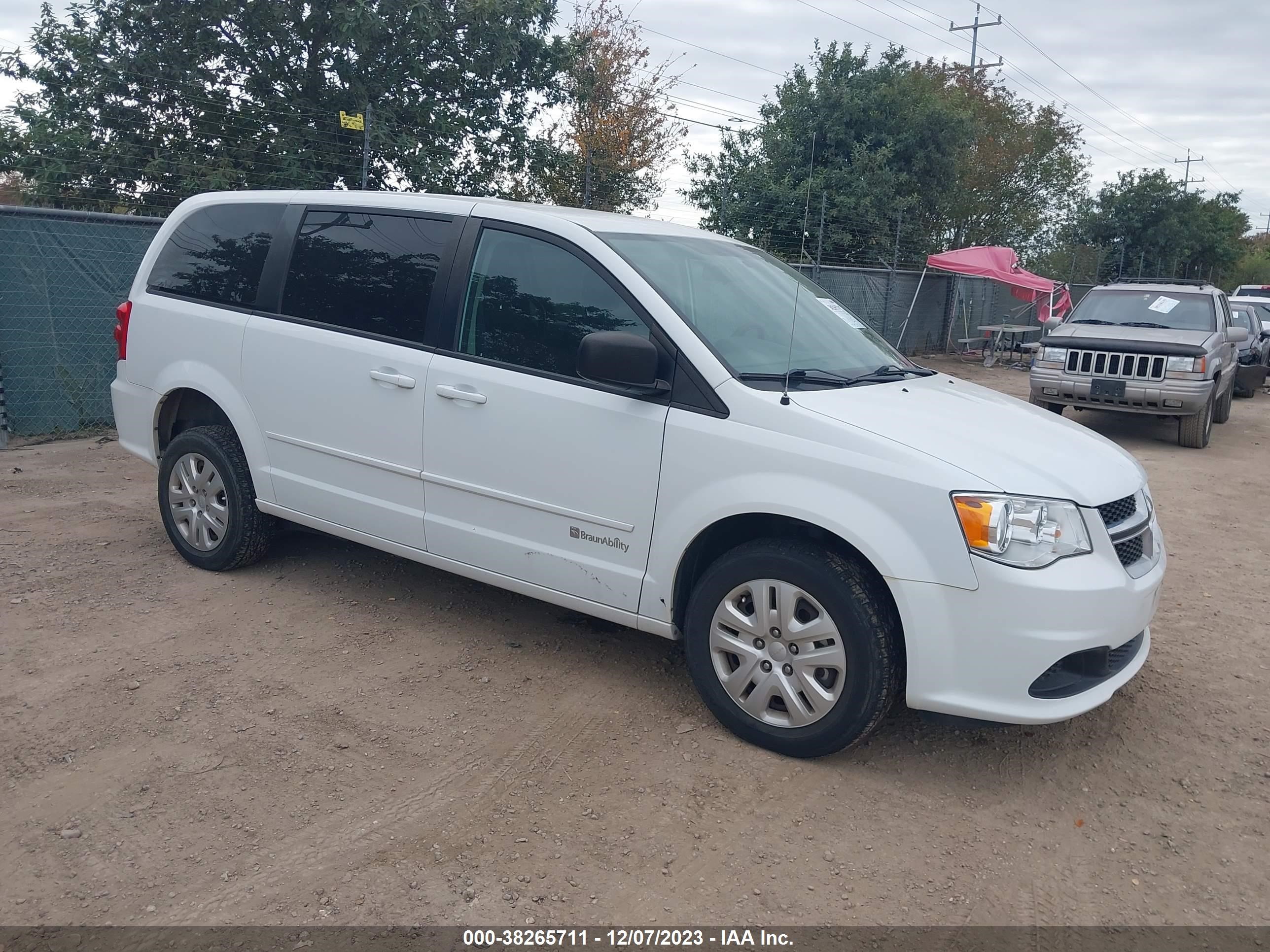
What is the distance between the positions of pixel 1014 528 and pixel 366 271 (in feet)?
9.91

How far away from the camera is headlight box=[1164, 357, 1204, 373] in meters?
10.2

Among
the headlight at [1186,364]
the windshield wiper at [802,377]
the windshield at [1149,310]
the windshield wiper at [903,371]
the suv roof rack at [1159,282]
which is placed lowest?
the windshield wiper at [802,377]

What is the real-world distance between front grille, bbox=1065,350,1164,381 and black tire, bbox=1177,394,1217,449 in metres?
0.62

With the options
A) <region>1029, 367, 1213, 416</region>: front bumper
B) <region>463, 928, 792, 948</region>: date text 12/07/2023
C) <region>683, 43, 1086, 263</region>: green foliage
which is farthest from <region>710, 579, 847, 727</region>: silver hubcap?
<region>683, 43, 1086, 263</region>: green foliage

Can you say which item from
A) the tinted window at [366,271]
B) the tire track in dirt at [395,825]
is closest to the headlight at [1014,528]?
the tire track in dirt at [395,825]

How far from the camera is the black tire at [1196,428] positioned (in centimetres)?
1048

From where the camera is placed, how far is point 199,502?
16.7 ft

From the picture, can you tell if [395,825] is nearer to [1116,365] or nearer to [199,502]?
[199,502]

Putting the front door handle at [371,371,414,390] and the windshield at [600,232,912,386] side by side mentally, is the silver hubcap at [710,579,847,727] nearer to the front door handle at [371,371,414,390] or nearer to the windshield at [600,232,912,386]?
the windshield at [600,232,912,386]

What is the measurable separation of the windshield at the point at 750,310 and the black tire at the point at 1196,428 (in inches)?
288

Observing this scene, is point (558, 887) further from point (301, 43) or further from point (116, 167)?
point (301, 43)

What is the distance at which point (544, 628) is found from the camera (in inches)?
182

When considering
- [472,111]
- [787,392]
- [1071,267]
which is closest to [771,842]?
[787,392]

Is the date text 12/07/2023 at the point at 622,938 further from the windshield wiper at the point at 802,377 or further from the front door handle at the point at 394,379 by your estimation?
the front door handle at the point at 394,379
